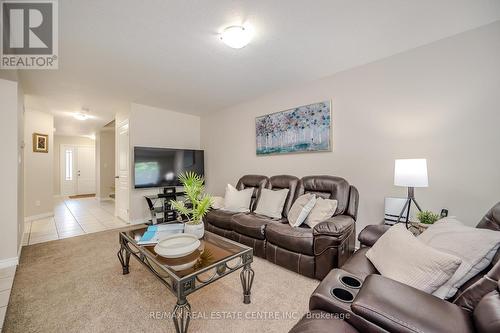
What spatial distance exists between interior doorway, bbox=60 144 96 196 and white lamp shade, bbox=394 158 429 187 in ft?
34.1

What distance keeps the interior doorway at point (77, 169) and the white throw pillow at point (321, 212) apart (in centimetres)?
950

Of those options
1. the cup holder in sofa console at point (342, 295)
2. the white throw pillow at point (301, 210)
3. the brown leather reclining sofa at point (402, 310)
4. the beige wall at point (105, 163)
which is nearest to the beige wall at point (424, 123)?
the white throw pillow at point (301, 210)

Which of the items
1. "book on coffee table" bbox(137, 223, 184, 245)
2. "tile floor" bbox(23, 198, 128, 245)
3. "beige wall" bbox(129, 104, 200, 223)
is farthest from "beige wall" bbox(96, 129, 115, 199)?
"book on coffee table" bbox(137, 223, 184, 245)

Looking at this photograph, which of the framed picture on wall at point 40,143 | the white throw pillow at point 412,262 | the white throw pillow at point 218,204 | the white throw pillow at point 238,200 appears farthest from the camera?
the framed picture on wall at point 40,143

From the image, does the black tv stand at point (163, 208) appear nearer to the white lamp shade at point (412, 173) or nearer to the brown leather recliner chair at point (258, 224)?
the brown leather recliner chair at point (258, 224)

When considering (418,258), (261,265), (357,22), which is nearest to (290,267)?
Answer: (261,265)

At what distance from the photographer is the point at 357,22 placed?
1.86m

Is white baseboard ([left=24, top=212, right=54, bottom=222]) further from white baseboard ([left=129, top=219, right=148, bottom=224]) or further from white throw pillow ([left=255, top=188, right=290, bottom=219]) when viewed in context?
white throw pillow ([left=255, top=188, right=290, bottom=219])

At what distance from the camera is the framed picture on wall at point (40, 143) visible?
4.54 meters

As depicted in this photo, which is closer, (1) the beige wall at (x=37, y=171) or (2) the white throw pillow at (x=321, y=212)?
(2) the white throw pillow at (x=321, y=212)

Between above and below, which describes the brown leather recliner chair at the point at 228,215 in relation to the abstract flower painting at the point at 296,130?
below

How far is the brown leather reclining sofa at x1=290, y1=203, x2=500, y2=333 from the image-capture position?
758 millimetres

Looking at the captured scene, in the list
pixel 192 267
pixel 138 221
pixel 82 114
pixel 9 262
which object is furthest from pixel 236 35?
pixel 82 114

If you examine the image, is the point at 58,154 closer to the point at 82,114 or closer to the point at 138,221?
the point at 82,114
